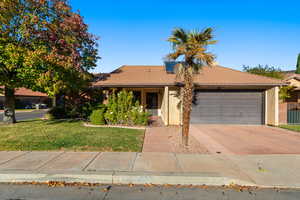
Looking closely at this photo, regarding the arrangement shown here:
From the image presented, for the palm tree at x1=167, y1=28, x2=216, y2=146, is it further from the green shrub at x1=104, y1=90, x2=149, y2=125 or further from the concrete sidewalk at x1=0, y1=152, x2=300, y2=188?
the green shrub at x1=104, y1=90, x2=149, y2=125

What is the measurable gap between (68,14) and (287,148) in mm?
12490

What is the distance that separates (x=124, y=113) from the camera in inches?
380

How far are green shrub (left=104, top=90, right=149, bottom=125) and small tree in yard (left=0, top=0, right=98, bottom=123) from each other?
2.54 metres

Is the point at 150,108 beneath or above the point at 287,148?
above

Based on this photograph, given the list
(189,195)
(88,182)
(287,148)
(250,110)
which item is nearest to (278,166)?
(287,148)

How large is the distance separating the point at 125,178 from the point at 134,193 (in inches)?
19.7

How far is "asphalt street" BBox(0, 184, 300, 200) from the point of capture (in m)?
2.95

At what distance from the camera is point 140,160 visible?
4.48 meters

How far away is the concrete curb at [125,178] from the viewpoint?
11.3 feet

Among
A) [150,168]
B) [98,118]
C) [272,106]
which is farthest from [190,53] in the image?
[272,106]

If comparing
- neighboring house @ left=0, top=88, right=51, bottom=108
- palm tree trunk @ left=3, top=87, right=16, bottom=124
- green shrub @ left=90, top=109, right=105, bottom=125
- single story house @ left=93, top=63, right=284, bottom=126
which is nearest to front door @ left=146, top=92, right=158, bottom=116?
single story house @ left=93, top=63, right=284, bottom=126

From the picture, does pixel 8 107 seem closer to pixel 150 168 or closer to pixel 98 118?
pixel 98 118

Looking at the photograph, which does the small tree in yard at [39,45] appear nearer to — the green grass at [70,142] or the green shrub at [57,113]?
the green grass at [70,142]

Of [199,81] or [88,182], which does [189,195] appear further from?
[199,81]
